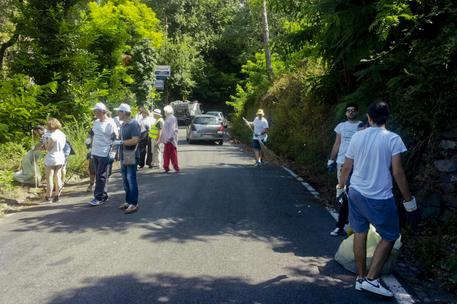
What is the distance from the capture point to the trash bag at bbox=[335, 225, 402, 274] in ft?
17.7

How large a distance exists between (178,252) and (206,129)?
19460 millimetres

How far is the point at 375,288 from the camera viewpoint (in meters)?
4.70

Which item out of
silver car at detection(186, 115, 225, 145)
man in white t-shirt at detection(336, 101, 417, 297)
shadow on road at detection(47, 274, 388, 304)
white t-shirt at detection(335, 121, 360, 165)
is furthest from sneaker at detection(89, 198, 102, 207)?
silver car at detection(186, 115, 225, 145)

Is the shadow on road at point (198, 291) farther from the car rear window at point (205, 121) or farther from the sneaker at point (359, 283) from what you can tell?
the car rear window at point (205, 121)

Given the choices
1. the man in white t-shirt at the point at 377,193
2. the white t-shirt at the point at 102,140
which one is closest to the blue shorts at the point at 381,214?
the man in white t-shirt at the point at 377,193

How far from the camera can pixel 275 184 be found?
1172 cm

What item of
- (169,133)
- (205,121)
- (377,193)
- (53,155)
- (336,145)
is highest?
(205,121)

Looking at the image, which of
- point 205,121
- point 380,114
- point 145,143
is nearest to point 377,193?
point 380,114

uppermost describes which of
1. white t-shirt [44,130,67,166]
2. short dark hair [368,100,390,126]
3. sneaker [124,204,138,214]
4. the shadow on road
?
short dark hair [368,100,390,126]

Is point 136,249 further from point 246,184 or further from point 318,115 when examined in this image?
point 318,115

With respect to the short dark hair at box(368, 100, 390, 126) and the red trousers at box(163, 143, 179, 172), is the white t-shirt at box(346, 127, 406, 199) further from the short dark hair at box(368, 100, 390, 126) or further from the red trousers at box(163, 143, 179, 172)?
the red trousers at box(163, 143, 179, 172)

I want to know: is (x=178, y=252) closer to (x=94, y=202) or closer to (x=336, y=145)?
(x=336, y=145)

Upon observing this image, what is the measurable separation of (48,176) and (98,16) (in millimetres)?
9894

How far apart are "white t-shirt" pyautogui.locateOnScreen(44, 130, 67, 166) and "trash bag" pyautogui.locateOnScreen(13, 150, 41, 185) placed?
5.45ft
